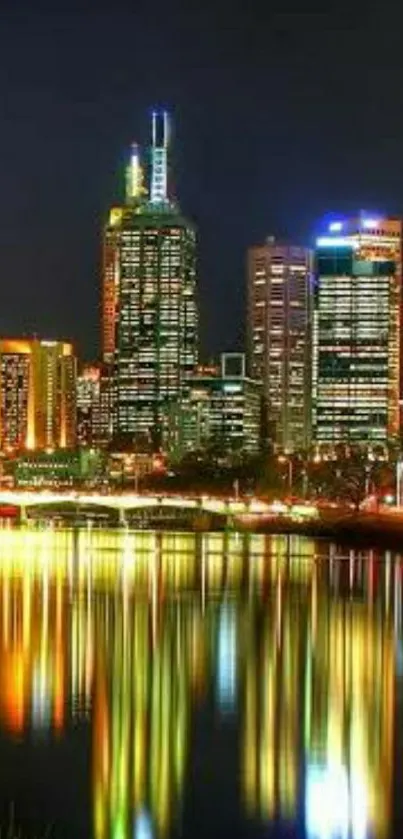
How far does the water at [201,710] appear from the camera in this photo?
16.3 m

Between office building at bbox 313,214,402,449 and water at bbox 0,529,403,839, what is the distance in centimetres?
8075

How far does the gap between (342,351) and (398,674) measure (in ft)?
334

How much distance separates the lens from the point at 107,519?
96.5 metres

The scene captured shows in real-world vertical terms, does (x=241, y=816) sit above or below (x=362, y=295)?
below

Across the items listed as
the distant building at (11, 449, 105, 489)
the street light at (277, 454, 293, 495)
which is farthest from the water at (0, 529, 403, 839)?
the distant building at (11, 449, 105, 489)

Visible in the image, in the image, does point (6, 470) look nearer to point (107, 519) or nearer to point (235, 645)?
point (107, 519)

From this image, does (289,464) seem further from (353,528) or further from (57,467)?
(353,528)

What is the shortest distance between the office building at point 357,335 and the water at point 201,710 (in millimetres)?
80749

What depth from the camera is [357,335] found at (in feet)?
414

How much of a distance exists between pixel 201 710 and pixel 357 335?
105484 mm

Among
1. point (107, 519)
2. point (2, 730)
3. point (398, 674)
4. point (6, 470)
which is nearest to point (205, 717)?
point (2, 730)

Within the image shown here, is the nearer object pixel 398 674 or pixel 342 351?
pixel 398 674

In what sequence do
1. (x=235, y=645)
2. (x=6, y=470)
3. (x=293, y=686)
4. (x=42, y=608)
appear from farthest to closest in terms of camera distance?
(x=6, y=470) < (x=42, y=608) < (x=235, y=645) < (x=293, y=686)

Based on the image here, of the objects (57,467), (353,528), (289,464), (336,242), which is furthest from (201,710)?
(336,242)
